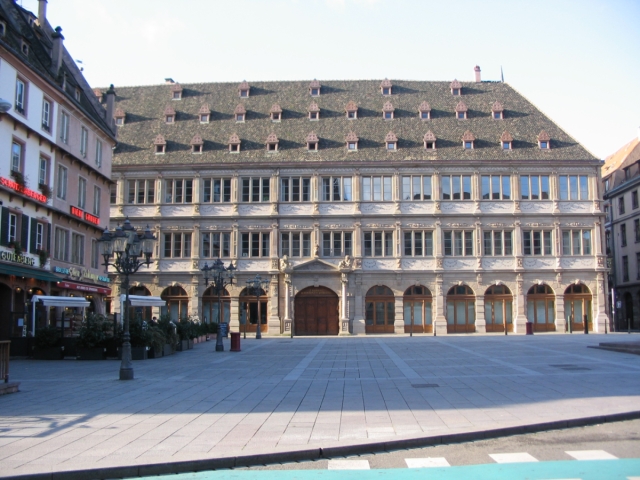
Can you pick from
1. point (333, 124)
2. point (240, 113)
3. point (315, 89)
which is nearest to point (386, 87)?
point (315, 89)

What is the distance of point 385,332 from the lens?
5588 centimetres

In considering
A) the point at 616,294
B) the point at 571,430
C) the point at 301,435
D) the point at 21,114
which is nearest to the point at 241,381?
Answer: the point at 301,435

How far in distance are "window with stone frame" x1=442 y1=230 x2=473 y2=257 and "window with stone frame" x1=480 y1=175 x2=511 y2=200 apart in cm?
343

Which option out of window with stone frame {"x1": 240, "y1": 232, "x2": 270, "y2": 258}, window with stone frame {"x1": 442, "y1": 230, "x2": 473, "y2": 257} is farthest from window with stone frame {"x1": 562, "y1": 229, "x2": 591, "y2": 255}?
window with stone frame {"x1": 240, "y1": 232, "x2": 270, "y2": 258}

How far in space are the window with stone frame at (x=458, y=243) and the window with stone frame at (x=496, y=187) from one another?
3.43 metres

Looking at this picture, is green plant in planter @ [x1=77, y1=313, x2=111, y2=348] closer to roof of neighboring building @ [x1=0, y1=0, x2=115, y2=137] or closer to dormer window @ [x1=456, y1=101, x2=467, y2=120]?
roof of neighboring building @ [x1=0, y1=0, x2=115, y2=137]

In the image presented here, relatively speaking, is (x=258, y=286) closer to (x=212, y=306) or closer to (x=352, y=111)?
(x=212, y=306)

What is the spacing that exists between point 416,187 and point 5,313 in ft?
112

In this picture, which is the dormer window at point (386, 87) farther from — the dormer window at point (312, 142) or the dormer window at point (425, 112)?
the dormer window at point (312, 142)

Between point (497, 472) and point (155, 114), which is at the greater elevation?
point (155, 114)

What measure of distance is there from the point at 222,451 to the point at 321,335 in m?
47.0

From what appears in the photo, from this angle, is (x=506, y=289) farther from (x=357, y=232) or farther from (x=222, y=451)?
(x=222, y=451)

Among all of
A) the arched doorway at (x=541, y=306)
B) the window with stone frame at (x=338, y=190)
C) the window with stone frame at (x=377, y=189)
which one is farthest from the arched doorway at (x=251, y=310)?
the arched doorway at (x=541, y=306)

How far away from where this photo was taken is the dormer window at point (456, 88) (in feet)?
205
